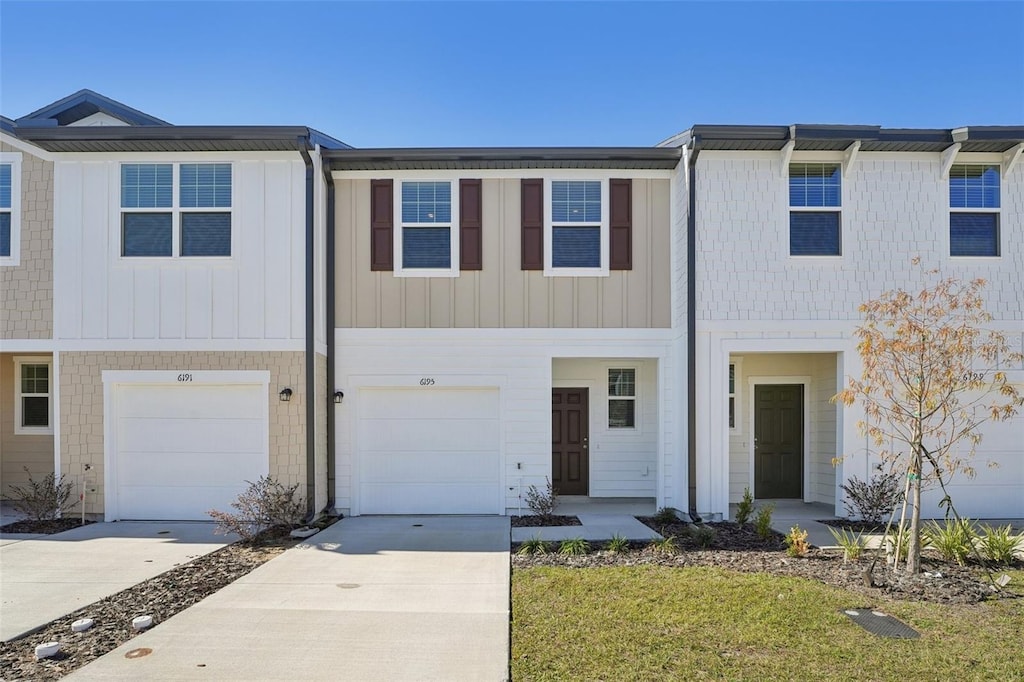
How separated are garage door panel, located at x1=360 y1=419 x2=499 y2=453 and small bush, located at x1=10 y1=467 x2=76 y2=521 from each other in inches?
173

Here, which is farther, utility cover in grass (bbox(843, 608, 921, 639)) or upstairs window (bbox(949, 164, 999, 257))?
upstairs window (bbox(949, 164, 999, 257))

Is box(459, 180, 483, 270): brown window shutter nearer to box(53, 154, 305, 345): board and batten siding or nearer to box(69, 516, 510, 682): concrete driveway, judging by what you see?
box(53, 154, 305, 345): board and batten siding

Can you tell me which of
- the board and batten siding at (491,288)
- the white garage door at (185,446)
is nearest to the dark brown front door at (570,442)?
the board and batten siding at (491,288)

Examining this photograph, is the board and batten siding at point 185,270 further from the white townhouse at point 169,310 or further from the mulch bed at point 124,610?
the mulch bed at point 124,610

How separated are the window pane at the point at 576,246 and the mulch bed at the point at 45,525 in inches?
310

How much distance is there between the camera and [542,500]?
32.7 feet

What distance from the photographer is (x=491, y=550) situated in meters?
7.98

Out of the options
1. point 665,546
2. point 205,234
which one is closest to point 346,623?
point 665,546

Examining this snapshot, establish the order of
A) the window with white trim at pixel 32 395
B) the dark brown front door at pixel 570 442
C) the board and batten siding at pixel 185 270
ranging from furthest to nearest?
the dark brown front door at pixel 570 442, the window with white trim at pixel 32 395, the board and batten siding at pixel 185 270

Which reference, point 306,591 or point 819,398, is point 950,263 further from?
point 306,591

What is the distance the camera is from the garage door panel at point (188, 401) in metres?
9.85

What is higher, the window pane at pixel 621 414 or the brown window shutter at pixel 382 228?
the brown window shutter at pixel 382 228

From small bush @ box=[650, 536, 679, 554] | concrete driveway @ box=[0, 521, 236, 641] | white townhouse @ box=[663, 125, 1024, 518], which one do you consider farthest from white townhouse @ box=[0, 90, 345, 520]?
white townhouse @ box=[663, 125, 1024, 518]

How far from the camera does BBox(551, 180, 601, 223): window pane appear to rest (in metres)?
10.4
